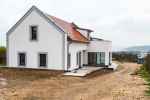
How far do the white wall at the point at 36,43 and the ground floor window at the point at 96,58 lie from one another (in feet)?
29.9

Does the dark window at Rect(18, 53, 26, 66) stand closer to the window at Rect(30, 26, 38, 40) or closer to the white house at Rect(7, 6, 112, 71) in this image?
the white house at Rect(7, 6, 112, 71)

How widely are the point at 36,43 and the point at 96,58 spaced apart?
403 inches

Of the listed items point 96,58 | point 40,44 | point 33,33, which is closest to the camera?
point 40,44

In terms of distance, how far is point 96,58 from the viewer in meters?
37.3

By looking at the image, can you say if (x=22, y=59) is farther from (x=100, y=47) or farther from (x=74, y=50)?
(x=100, y=47)

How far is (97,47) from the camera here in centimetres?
3688

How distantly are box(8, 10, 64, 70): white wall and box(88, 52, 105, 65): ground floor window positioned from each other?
9.11 metres

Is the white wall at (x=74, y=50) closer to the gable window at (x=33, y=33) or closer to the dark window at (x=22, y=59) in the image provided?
the gable window at (x=33, y=33)

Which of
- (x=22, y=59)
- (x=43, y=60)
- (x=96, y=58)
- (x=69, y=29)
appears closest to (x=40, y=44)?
(x=43, y=60)

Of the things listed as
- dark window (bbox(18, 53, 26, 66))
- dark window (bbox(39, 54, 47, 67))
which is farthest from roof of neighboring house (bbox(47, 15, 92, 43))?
dark window (bbox(18, 53, 26, 66))

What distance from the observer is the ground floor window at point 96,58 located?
3691 centimetres

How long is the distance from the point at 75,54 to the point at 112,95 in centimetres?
1635

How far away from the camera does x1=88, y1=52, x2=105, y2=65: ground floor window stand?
36906 millimetres

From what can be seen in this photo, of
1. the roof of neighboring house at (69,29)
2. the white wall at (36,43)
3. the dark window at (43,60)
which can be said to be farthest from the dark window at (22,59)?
the roof of neighboring house at (69,29)
